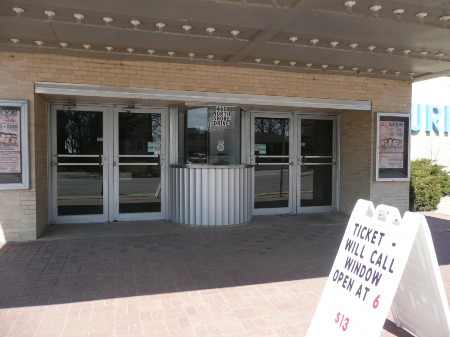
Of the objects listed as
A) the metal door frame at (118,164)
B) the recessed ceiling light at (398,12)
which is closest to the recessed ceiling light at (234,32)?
the recessed ceiling light at (398,12)

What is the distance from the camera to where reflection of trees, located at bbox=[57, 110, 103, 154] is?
7.37 m

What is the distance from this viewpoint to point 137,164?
7.73 metres

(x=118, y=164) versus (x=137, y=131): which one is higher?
(x=137, y=131)

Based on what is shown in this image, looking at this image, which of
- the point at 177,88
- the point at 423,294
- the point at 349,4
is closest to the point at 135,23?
the point at 177,88

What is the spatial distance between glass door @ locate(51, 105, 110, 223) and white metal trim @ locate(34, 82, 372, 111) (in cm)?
113

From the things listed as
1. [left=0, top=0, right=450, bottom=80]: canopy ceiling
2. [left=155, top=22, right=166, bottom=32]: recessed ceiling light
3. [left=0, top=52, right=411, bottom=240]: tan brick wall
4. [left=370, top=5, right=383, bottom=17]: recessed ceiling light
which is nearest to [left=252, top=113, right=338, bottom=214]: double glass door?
[left=0, top=52, right=411, bottom=240]: tan brick wall

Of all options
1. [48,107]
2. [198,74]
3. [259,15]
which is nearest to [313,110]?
[198,74]

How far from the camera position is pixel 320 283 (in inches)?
177

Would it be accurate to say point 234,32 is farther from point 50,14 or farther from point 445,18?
point 445,18

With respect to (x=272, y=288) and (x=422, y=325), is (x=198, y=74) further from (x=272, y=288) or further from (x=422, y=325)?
(x=422, y=325)

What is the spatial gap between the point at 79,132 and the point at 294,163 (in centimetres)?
462

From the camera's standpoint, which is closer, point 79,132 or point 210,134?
point 210,134

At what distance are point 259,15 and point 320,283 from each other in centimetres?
328

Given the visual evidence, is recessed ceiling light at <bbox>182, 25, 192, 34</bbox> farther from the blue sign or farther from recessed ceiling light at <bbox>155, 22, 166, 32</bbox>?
the blue sign
